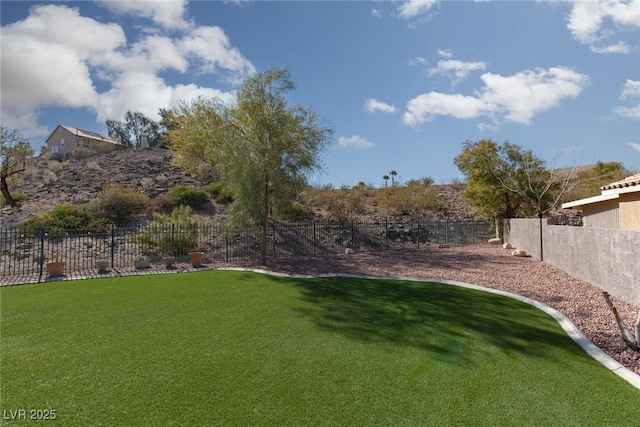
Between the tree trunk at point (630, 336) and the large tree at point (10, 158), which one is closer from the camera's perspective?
the tree trunk at point (630, 336)

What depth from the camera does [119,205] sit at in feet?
68.3

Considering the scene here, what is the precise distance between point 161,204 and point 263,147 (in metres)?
12.5

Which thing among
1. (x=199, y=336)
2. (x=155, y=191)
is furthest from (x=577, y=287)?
(x=155, y=191)

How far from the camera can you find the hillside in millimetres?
22994

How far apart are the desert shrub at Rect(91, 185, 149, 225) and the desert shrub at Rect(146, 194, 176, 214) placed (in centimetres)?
39

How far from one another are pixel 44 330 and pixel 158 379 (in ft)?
10.3

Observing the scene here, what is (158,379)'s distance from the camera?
4.01 meters

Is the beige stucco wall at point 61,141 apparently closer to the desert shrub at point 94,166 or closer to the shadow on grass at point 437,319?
the desert shrub at point 94,166

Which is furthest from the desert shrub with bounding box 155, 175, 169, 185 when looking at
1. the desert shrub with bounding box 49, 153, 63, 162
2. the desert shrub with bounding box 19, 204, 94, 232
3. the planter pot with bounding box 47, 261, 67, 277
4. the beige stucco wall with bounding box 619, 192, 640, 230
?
the beige stucco wall with bounding box 619, 192, 640, 230

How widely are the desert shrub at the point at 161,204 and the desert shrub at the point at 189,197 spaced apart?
1.00ft

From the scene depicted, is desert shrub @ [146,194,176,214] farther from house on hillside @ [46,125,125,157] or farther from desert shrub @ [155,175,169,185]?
house on hillside @ [46,125,125,157]

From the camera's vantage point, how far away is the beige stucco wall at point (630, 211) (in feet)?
34.4

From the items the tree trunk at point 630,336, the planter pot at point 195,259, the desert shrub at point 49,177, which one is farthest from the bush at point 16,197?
the tree trunk at point 630,336

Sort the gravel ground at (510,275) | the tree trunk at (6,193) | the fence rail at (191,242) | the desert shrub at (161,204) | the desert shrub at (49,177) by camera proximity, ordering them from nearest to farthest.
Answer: the gravel ground at (510,275), the fence rail at (191,242), the desert shrub at (161,204), the tree trunk at (6,193), the desert shrub at (49,177)
